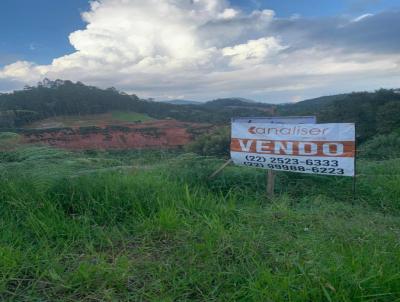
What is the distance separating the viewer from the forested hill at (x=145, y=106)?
24531 millimetres

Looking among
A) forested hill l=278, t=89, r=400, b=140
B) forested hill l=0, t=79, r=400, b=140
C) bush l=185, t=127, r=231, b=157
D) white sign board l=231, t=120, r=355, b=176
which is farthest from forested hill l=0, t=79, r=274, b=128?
white sign board l=231, t=120, r=355, b=176

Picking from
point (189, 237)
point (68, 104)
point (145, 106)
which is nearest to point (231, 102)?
point (145, 106)

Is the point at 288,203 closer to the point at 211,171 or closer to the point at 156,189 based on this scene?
the point at 211,171

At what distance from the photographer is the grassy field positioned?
244 cm

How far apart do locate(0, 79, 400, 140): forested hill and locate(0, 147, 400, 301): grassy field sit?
11.6 m

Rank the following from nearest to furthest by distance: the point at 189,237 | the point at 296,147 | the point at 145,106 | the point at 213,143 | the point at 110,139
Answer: the point at 189,237, the point at 296,147, the point at 213,143, the point at 110,139, the point at 145,106

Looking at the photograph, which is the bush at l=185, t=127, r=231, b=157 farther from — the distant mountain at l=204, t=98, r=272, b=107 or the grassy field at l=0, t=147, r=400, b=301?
the distant mountain at l=204, t=98, r=272, b=107

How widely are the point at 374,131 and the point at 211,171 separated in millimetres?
24254

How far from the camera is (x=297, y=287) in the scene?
7.69 ft

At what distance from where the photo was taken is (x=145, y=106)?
43.0 meters

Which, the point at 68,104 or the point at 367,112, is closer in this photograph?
the point at 367,112

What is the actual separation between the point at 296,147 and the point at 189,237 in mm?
2209

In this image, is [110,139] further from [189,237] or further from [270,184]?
[189,237]

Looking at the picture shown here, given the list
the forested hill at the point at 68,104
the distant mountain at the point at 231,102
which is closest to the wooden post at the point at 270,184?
the forested hill at the point at 68,104
